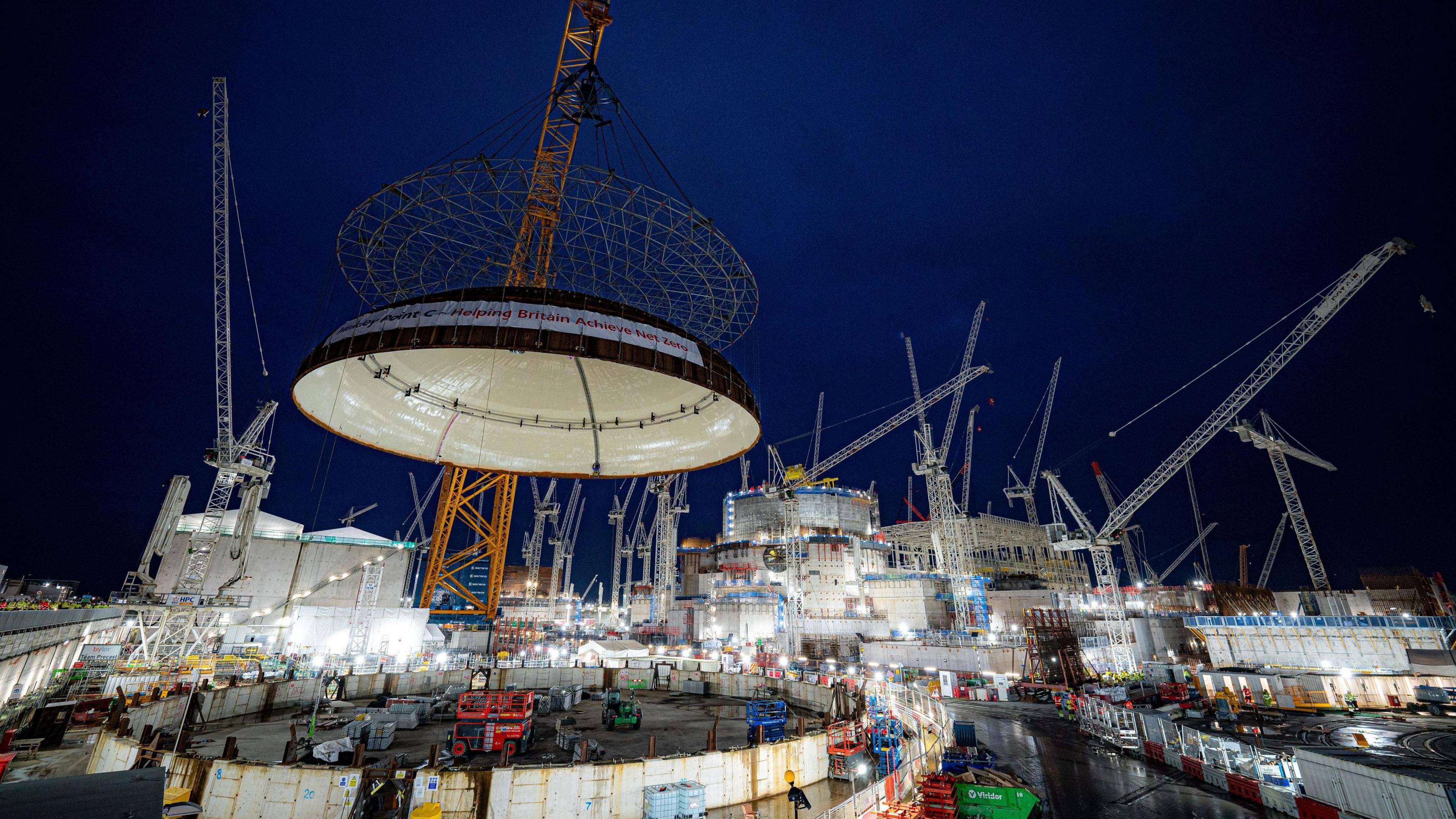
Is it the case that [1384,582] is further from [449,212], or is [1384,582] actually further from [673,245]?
[449,212]

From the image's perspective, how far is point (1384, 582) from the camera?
9062 cm

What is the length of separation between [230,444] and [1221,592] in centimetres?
14498

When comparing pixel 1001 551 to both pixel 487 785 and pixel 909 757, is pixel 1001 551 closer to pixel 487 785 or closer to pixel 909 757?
pixel 909 757

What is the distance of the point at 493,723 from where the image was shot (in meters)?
22.3

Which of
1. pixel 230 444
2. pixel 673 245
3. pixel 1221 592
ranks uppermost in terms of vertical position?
pixel 230 444

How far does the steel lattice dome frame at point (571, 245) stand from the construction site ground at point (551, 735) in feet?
47.9

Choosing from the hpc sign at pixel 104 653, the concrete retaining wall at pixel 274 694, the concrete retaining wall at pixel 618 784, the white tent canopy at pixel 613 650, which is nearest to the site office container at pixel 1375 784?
the concrete retaining wall at pixel 618 784

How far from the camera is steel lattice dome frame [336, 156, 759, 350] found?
47.4ft

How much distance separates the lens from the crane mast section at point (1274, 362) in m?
61.2

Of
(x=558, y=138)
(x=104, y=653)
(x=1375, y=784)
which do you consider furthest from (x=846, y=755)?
(x=104, y=653)

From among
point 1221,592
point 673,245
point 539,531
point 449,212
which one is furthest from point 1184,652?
point 539,531

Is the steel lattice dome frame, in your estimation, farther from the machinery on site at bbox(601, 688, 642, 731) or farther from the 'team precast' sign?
the machinery on site at bbox(601, 688, 642, 731)

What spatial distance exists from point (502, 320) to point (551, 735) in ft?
71.6

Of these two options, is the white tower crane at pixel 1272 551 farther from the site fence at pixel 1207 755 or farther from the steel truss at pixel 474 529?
the steel truss at pixel 474 529
